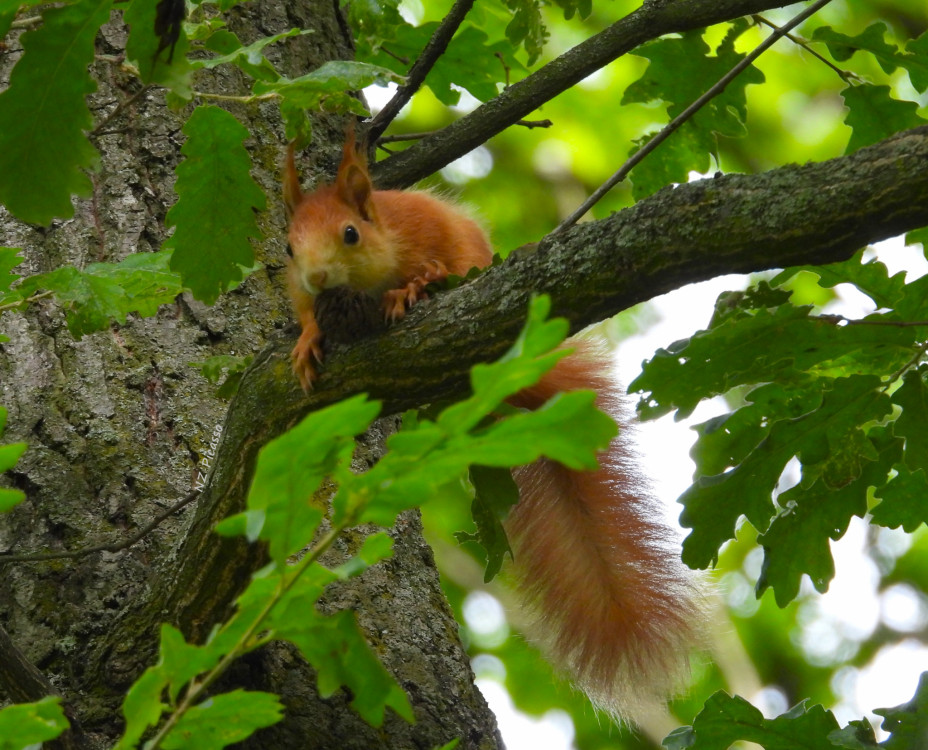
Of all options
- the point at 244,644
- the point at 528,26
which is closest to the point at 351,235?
the point at 528,26

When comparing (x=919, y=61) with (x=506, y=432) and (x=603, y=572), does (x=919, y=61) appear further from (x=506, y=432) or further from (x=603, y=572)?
(x=506, y=432)

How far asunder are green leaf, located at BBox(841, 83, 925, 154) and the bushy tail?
2.30 feet

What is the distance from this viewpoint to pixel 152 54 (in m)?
1.35

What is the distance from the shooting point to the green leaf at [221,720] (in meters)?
0.96

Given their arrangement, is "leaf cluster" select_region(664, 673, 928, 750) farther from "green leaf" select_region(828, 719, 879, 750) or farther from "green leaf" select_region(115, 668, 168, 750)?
"green leaf" select_region(115, 668, 168, 750)

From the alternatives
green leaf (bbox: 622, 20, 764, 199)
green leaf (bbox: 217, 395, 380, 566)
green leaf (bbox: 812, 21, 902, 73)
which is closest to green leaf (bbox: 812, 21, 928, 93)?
green leaf (bbox: 812, 21, 902, 73)

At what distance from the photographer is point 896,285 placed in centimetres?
174

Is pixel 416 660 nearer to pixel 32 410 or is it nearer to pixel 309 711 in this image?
pixel 309 711

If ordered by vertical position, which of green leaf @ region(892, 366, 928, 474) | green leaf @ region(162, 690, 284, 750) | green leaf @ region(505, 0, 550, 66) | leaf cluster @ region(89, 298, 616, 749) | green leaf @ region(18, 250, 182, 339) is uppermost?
green leaf @ region(505, 0, 550, 66)

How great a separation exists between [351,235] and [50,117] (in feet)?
3.98

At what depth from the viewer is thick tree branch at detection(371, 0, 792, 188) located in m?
2.11

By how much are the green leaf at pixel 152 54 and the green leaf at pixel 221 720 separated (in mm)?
738

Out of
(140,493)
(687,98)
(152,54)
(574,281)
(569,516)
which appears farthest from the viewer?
(687,98)

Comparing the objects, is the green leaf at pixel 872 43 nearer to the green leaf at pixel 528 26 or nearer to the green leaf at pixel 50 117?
the green leaf at pixel 528 26
